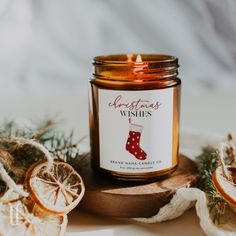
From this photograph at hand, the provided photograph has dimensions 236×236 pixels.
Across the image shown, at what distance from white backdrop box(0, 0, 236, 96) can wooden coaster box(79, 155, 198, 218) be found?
551 mm

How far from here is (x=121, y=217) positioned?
55cm

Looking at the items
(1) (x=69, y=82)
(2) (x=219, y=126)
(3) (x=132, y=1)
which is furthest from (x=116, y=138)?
(1) (x=69, y=82)

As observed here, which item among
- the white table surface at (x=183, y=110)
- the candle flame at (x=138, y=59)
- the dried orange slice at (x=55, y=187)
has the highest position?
the candle flame at (x=138, y=59)

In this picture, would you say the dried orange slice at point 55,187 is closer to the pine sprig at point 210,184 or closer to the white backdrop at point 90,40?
A: the pine sprig at point 210,184

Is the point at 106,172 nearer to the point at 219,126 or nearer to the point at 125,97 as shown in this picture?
the point at 125,97

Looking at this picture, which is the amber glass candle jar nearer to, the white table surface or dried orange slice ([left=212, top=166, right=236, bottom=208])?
dried orange slice ([left=212, top=166, right=236, bottom=208])

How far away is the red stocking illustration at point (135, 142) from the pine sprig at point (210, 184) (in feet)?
0.28

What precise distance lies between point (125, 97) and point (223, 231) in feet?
0.62

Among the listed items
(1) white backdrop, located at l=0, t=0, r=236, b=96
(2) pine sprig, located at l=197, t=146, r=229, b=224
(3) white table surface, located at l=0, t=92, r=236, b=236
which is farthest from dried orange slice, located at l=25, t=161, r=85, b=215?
Answer: (1) white backdrop, located at l=0, t=0, r=236, b=96

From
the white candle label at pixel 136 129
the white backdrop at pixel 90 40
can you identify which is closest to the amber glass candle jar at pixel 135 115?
the white candle label at pixel 136 129

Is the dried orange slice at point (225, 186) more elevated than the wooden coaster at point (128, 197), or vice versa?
the dried orange slice at point (225, 186)

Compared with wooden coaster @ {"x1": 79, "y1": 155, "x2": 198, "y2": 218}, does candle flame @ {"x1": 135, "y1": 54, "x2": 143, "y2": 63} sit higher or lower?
higher

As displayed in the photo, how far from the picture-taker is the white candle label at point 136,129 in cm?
53

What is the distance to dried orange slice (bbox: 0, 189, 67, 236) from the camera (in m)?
0.47
